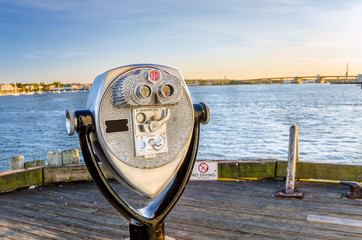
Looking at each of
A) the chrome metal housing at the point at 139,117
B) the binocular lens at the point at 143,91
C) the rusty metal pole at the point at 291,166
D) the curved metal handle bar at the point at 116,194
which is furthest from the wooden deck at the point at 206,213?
the binocular lens at the point at 143,91

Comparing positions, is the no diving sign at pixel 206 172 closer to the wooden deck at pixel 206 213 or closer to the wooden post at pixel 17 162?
Result: the wooden deck at pixel 206 213

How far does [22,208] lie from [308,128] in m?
28.2

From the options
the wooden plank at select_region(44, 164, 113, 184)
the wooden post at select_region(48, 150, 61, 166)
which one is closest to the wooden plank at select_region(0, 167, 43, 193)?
the wooden plank at select_region(44, 164, 113, 184)

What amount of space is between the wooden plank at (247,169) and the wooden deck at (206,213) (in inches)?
5.7

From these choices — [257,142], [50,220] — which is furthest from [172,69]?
[257,142]

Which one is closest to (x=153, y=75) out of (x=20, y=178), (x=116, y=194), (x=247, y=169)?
(x=116, y=194)

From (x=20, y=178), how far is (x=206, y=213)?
2332 mm

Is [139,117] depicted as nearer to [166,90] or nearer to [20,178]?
[166,90]

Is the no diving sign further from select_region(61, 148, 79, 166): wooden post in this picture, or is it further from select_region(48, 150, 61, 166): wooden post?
select_region(48, 150, 61, 166): wooden post

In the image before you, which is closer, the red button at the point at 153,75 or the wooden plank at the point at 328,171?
the red button at the point at 153,75

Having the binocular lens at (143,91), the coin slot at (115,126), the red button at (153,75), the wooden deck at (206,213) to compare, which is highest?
the red button at (153,75)

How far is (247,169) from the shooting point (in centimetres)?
500

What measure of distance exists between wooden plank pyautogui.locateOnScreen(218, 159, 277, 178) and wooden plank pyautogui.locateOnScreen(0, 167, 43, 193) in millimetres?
2226

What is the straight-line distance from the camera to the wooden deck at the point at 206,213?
3342mm
